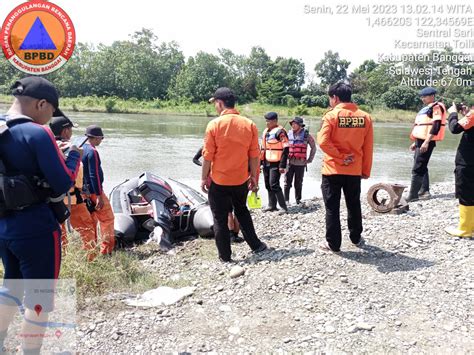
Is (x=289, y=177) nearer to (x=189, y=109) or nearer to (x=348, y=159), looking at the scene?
(x=348, y=159)

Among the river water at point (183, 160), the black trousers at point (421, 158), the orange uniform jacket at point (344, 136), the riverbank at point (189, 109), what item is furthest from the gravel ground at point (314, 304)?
the riverbank at point (189, 109)

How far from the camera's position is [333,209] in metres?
4.23

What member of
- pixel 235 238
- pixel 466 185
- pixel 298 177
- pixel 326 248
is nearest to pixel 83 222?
pixel 235 238

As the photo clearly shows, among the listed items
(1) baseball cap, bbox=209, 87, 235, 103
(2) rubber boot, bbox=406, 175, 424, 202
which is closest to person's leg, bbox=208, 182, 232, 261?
(1) baseball cap, bbox=209, 87, 235, 103

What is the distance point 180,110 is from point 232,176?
44.5 m

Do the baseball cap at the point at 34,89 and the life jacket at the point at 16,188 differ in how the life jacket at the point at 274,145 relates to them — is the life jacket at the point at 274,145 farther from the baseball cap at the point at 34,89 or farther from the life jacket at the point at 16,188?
the life jacket at the point at 16,188

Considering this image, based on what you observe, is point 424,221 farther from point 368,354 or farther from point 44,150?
point 44,150

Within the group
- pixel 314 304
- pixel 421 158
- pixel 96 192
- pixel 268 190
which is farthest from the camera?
pixel 268 190

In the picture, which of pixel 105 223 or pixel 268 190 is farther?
pixel 268 190

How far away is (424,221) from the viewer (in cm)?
515

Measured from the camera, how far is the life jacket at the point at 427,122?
20.5ft

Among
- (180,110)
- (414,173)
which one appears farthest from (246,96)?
(414,173)

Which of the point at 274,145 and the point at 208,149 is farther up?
the point at 208,149

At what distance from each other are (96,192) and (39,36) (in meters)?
2.91
